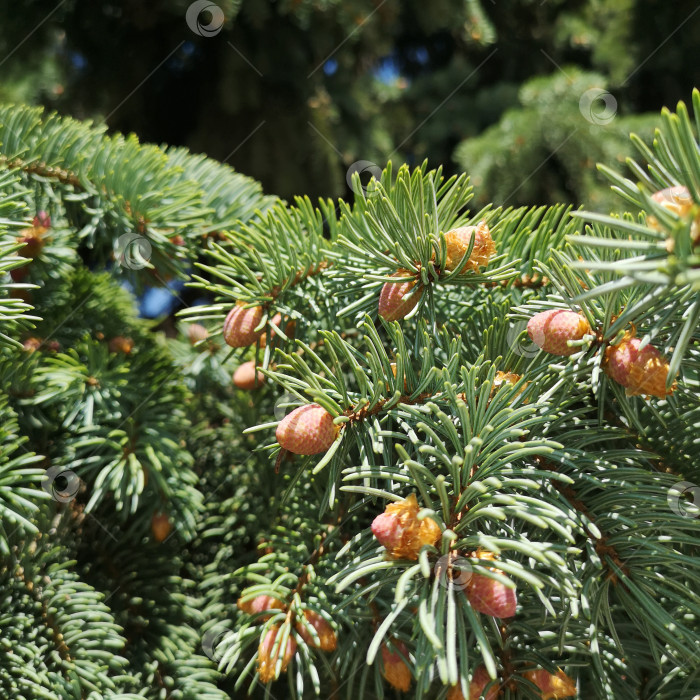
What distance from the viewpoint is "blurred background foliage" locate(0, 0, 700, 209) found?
47.6 inches

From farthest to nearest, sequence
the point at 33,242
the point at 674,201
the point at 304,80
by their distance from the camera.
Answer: the point at 304,80, the point at 33,242, the point at 674,201

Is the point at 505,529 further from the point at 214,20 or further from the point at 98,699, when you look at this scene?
the point at 214,20

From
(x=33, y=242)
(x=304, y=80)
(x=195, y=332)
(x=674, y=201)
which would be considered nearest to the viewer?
(x=674, y=201)

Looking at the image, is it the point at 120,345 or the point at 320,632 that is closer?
the point at 320,632

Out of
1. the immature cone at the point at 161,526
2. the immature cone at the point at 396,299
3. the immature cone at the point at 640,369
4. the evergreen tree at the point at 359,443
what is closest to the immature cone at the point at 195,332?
the evergreen tree at the point at 359,443

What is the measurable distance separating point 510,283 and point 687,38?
1550 mm

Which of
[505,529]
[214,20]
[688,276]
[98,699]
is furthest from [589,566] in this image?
[214,20]

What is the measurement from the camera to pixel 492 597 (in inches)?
11.1

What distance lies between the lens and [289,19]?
1.29 metres

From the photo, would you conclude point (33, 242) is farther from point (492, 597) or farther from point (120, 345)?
point (492, 597)

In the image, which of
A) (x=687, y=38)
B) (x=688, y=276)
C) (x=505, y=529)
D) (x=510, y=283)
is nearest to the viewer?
(x=688, y=276)

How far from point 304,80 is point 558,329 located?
117 cm

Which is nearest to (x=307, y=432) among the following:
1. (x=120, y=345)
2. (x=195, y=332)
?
(x=120, y=345)

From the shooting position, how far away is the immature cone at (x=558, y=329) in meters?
0.33
